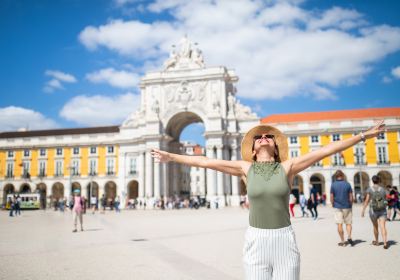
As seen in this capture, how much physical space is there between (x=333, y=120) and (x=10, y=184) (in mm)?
54541

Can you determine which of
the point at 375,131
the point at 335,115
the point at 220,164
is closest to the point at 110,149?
the point at 335,115

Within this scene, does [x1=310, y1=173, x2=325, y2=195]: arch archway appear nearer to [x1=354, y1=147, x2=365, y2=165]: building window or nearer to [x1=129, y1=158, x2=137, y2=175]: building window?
[x1=354, y1=147, x2=365, y2=165]: building window

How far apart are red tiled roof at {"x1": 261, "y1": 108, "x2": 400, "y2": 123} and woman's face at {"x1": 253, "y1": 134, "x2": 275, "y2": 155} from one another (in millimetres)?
56968

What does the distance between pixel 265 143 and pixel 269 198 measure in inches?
24.3

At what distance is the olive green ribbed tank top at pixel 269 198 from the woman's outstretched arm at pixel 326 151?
160 mm

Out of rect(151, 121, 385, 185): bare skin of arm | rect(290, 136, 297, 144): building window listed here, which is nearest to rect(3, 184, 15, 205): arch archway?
rect(290, 136, 297, 144): building window

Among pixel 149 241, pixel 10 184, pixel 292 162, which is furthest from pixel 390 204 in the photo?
pixel 10 184

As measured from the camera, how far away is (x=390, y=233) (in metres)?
12.9

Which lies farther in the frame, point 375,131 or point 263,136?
point 263,136

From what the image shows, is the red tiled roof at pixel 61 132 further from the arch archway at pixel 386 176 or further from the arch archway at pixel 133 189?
the arch archway at pixel 386 176

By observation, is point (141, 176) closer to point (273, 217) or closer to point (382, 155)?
point (382, 155)

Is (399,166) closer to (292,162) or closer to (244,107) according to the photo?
(244,107)

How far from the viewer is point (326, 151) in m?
3.45

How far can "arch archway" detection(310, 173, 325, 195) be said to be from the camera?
5356 cm
